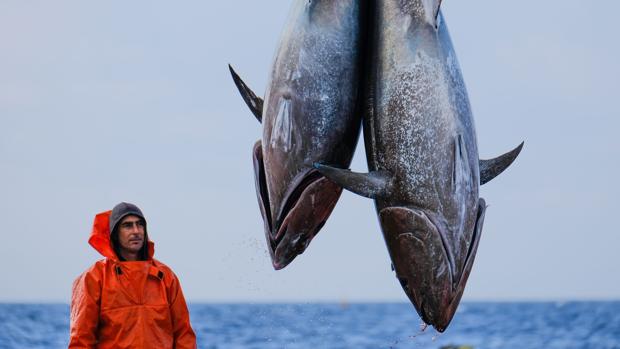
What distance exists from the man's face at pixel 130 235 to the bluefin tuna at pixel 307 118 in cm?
126

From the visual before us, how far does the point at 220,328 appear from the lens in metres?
48.9

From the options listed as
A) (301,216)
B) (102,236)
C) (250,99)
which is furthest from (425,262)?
(102,236)

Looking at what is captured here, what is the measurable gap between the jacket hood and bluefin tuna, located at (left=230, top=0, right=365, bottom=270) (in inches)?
55.2

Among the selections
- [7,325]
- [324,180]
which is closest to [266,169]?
[324,180]

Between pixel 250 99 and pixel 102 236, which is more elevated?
pixel 250 99

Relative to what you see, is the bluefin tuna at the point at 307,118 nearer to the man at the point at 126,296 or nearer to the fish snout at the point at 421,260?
the fish snout at the point at 421,260

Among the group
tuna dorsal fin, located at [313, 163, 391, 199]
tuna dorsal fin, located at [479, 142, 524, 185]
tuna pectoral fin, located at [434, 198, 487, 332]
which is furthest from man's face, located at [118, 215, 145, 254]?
tuna dorsal fin, located at [479, 142, 524, 185]

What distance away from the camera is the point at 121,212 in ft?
24.2

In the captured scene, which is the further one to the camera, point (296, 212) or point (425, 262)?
point (296, 212)

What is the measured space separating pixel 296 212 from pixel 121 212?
163 centimetres

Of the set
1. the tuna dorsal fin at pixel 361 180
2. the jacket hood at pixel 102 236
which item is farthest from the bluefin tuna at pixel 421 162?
the jacket hood at pixel 102 236

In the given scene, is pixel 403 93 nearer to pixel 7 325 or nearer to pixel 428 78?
pixel 428 78

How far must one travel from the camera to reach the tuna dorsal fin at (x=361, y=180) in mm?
5871

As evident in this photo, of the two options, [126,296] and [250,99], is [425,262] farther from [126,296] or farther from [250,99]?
[126,296]
